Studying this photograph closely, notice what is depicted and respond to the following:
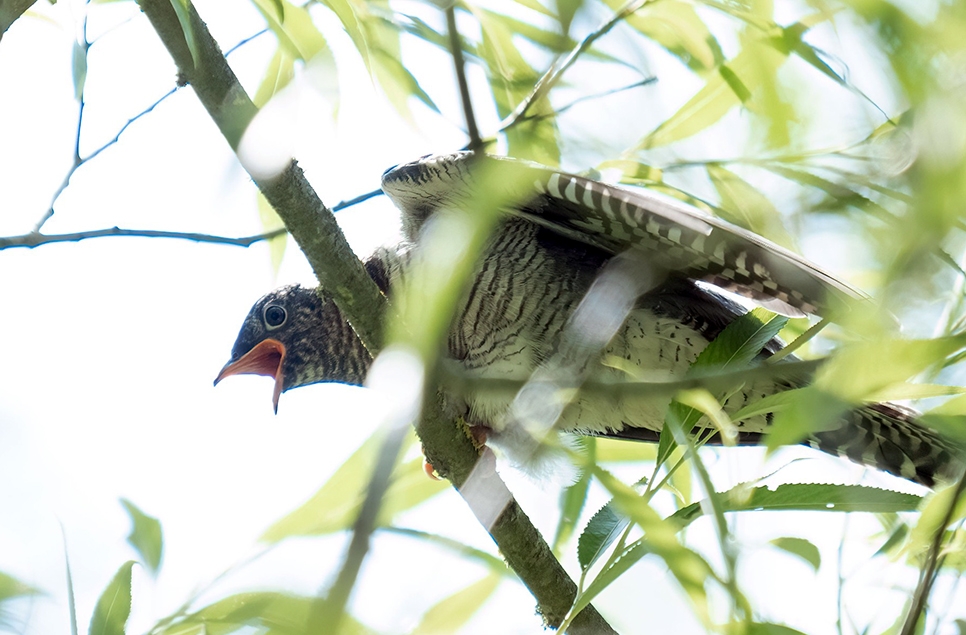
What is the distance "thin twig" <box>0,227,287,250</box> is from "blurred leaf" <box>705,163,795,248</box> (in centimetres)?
153

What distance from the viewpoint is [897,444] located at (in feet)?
6.95

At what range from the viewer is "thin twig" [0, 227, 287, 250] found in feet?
5.87

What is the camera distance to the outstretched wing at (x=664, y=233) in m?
1.42

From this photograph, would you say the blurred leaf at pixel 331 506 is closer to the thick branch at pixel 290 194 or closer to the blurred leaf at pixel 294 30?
the thick branch at pixel 290 194

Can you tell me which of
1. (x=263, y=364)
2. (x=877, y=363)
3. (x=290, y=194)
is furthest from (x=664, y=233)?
(x=263, y=364)

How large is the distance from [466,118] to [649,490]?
0.65 m

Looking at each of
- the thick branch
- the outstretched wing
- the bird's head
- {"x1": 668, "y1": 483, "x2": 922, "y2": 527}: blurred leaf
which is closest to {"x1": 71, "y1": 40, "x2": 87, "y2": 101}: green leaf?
the thick branch

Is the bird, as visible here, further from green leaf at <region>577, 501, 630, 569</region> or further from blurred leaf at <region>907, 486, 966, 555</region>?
blurred leaf at <region>907, 486, 966, 555</region>

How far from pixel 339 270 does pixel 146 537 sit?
72 cm

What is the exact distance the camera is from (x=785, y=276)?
1.50 metres

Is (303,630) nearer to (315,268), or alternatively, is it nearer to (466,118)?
(466,118)

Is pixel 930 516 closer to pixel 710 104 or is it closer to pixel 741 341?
pixel 741 341

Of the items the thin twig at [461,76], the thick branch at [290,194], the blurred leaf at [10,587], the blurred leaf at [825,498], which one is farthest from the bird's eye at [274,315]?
the thin twig at [461,76]

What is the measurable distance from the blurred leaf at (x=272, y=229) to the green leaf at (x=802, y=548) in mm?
1419
